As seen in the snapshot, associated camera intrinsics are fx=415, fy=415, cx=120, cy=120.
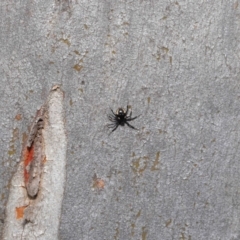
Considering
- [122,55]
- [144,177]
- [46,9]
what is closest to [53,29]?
[46,9]

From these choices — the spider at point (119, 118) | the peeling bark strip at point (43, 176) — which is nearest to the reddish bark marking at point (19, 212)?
the peeling bark strip at point (43, 176)

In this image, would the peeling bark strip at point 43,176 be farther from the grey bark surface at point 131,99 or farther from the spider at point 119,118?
the spider at point 119,118

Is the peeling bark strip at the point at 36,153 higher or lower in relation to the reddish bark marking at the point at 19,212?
higher

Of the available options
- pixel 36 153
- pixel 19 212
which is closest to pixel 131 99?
pixel 36 153

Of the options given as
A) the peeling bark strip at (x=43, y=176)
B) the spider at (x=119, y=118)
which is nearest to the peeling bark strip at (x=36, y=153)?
the peeling bark strip at (x=43, y=176)

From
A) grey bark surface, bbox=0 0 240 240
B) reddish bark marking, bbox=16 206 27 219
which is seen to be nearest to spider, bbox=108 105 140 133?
grey bark surface, bbox=0 0 240 240

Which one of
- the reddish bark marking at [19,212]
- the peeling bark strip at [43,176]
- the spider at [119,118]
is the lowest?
the reddish bark marking at [19,212]

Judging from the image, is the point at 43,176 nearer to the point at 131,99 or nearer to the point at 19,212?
the point at 19,212
